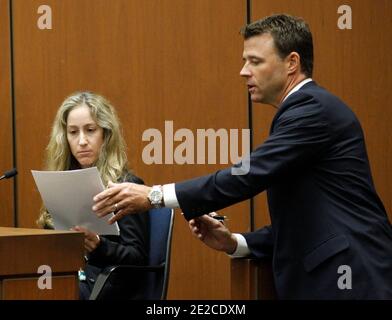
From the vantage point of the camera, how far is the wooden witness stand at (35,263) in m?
2.55

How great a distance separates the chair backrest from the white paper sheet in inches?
13.7

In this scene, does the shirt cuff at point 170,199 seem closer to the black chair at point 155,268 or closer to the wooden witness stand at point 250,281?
the wooden witness stand at point 250,281

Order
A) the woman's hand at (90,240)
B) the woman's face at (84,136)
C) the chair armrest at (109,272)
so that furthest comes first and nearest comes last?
the woman's face at (84,136) < the chair armrest at (109,272) < the woman's hand at (90,240)

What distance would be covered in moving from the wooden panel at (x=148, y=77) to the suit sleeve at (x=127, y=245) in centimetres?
125

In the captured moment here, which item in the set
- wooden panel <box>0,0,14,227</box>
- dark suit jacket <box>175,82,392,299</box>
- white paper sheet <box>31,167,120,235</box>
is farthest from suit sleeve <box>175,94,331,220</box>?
wooden panel <box>0,0,14,227</box>

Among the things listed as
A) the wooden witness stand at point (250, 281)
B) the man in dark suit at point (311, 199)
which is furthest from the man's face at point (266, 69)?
the wooden witness stand at point (250, 281)

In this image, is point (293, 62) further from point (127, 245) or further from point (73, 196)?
point (127, 245)

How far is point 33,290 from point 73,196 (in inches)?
17.4

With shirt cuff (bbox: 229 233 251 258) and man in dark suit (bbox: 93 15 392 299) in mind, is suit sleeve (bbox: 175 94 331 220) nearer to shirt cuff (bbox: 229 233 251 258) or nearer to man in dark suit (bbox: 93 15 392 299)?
man in dark suit (bbox: 93 15 392 299)

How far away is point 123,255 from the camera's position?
10.7 ft

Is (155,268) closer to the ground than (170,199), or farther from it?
closer to the ground

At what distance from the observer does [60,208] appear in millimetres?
2973

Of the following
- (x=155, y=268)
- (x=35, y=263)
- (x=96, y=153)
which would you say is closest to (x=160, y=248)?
(x=155, y=268)

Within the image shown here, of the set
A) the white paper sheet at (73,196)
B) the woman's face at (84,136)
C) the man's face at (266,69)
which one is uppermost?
the man's face at (266,69)
